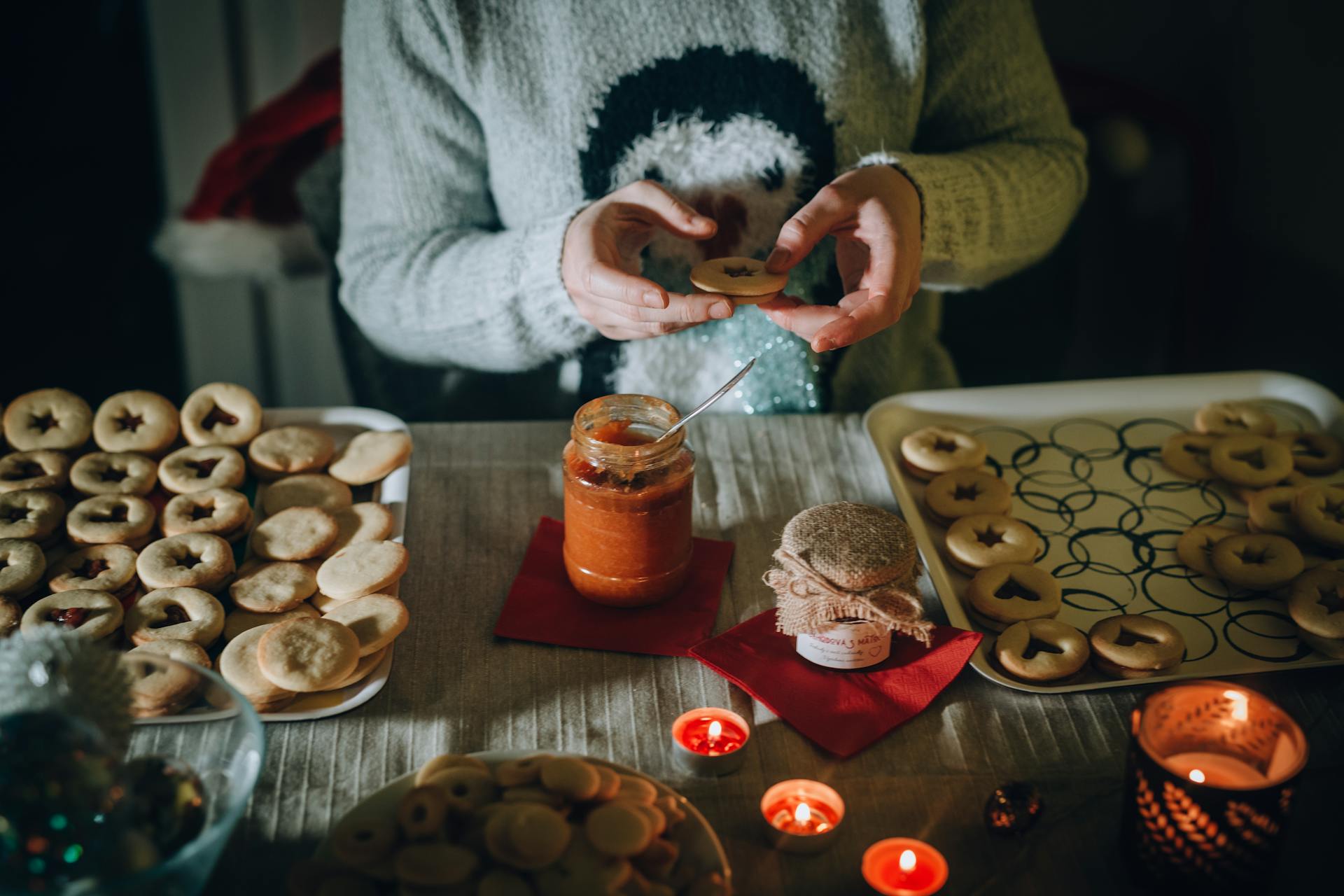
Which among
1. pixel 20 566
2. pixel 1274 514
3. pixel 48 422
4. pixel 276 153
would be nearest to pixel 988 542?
pixel 1274 514

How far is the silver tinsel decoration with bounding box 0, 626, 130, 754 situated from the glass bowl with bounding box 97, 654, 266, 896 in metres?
0.05

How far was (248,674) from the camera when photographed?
0.81 m

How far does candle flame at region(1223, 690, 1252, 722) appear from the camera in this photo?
27.0 inches

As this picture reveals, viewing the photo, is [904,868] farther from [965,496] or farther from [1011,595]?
[965,496]

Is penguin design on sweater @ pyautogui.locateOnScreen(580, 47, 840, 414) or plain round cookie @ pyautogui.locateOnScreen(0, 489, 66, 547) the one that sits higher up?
penguin design on sweater @ pyautogui.locateOnScreen(580, 47, 840, 414)

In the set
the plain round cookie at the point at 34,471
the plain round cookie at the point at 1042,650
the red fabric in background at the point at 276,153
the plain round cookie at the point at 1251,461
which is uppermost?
the red fabric in background at the point at 276,153

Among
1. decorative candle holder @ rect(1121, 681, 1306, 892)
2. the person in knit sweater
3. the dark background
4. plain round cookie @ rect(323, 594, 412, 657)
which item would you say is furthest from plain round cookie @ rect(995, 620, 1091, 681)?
the dark background

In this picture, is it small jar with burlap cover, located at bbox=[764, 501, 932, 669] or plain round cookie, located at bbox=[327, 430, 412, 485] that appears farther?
plain round cookie, located at bbox=[327, 430, 412, 485]

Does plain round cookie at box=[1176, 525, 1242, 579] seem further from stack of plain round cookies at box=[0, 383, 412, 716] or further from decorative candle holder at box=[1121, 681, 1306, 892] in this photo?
stack of plain round cookies at box=[0, 383, 412, 716]

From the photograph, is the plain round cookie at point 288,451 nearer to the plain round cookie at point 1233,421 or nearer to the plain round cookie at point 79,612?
the plain round cookie at point 79,612

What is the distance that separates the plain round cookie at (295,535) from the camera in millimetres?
950

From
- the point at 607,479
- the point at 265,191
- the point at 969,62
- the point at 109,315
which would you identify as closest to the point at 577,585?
the point at 607,479

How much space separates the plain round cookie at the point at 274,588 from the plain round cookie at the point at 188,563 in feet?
0.06

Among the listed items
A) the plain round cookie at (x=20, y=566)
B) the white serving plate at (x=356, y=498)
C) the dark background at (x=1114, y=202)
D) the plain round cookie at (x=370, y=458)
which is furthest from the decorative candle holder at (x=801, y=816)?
the dark background at (x=1114, y=202)
